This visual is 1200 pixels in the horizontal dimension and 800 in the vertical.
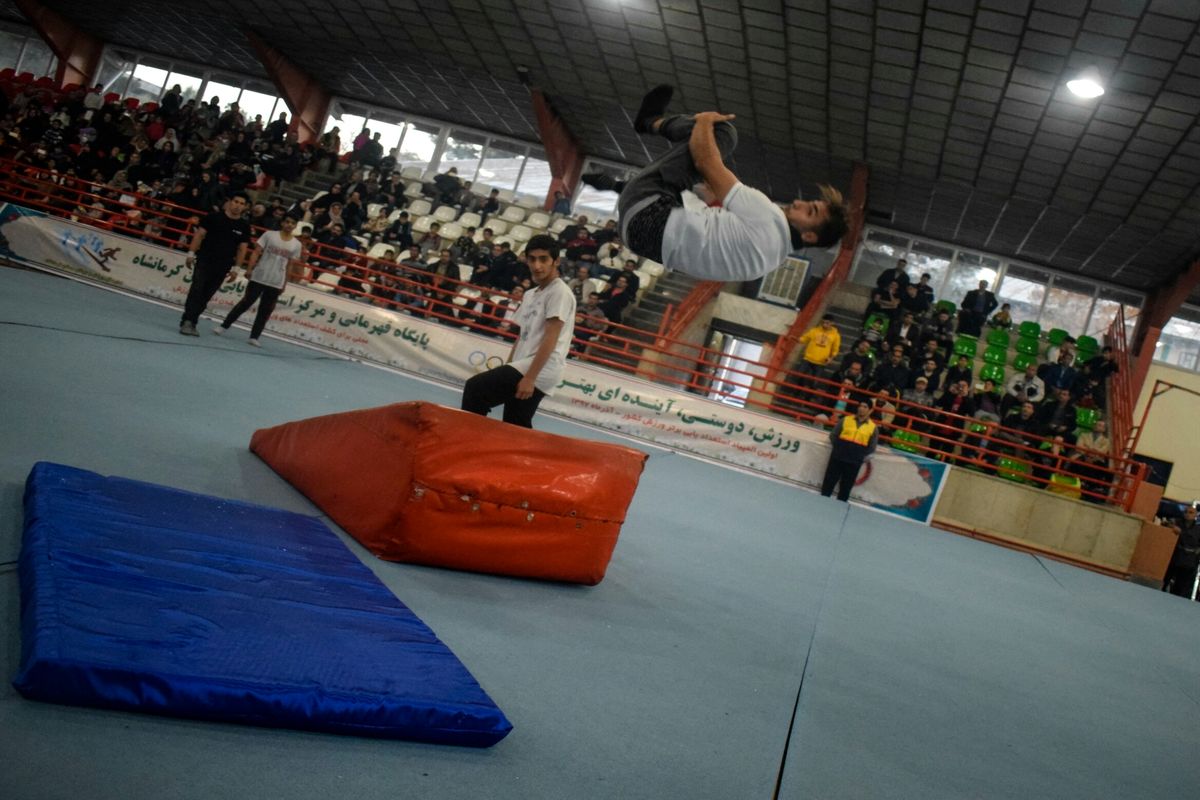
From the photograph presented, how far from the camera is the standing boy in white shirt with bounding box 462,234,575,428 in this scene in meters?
4.93

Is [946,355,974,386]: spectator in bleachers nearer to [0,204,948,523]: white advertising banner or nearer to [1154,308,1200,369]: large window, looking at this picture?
[0,204,948,523]: white advertising banner

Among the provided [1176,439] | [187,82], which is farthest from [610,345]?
[187,82]

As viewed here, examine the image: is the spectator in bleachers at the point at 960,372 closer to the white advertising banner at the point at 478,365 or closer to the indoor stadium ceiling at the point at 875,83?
the white advertising banner at the point at 478,365

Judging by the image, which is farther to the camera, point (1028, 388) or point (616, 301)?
point (616, 301)

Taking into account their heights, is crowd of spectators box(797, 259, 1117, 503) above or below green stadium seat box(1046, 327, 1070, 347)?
below

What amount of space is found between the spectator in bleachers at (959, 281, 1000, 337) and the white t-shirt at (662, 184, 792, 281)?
1584cm

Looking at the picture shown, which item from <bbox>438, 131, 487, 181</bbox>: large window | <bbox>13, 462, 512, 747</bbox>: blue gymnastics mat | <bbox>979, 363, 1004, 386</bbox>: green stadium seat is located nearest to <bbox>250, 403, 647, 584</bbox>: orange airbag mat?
<bbox>13, 462, 512, 747</bbox>: blue gymnastics mat

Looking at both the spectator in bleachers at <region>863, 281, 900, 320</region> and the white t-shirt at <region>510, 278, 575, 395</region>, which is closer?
the white t-shirt at <region>510, 278, 575, 395</region>

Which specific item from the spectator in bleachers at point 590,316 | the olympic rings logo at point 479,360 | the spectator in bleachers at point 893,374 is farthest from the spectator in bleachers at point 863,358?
the olympic rings logo at point 479,360

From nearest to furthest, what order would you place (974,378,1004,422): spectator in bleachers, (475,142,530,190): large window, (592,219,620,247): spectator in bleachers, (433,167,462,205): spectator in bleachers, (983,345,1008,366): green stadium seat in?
(974,378,1004,422): spectator in bleachers < (983,345,1008,366): green stadium seat < (592,219,620,247): spectator in bleachers < (433,167,462,205): spectator in bleachers < (475,142,530,190): large window

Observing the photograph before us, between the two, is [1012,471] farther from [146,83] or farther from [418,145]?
[146,83]

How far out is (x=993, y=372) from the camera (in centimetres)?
1717

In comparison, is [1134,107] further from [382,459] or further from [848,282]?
[382,459]

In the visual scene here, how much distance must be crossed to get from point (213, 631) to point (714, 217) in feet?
7.80
